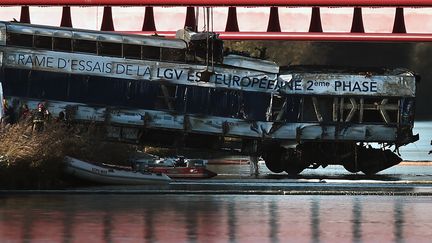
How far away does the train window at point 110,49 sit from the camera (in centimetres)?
4309

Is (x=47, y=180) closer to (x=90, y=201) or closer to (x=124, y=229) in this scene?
(x=90, y=201)

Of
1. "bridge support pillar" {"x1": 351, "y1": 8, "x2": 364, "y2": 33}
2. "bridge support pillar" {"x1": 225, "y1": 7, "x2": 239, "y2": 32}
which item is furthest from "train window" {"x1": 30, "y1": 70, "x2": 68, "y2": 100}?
"bridge support pillar" {"x1": 351, "y1": 8, "x2": 364, "y2": 33}

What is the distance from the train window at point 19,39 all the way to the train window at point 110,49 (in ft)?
6.26

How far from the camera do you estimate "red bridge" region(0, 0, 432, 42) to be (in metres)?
56.9

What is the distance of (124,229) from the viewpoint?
66.5ft

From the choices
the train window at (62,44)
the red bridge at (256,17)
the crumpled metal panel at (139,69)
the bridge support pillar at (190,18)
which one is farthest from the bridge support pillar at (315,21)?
the train window at (62,44)

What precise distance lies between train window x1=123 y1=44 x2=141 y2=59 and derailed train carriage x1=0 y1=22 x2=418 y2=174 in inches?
1.1

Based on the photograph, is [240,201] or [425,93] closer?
[240,201]

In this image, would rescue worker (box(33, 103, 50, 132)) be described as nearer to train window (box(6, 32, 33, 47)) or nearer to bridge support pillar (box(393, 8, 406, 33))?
train window (box(6, 32, 33, 47))

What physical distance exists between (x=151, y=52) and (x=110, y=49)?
1126 millimetres

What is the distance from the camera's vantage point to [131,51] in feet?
141

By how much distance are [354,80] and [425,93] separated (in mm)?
71533

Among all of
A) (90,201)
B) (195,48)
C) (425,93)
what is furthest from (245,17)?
(425,93)

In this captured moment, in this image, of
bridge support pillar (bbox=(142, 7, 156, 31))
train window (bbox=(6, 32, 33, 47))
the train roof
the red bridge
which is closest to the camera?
the train roof
